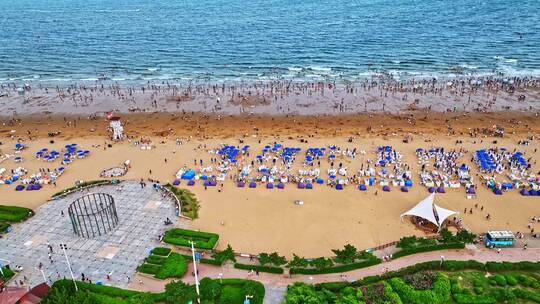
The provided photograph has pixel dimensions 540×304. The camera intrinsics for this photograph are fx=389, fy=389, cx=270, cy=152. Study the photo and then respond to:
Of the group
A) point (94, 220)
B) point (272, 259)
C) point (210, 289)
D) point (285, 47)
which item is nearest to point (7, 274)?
point (94, 220)

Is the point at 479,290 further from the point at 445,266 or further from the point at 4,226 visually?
the point at 4,226

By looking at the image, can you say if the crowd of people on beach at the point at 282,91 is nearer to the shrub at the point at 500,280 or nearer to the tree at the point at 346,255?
the tree at the point at 346,255

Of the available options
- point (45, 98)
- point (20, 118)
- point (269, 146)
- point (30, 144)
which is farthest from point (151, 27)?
point (269, 146)

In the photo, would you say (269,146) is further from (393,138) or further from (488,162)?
(488,162)

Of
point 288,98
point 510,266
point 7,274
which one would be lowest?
point 510,266

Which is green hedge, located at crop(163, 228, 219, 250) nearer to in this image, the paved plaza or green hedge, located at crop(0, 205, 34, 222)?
the paved plaza
